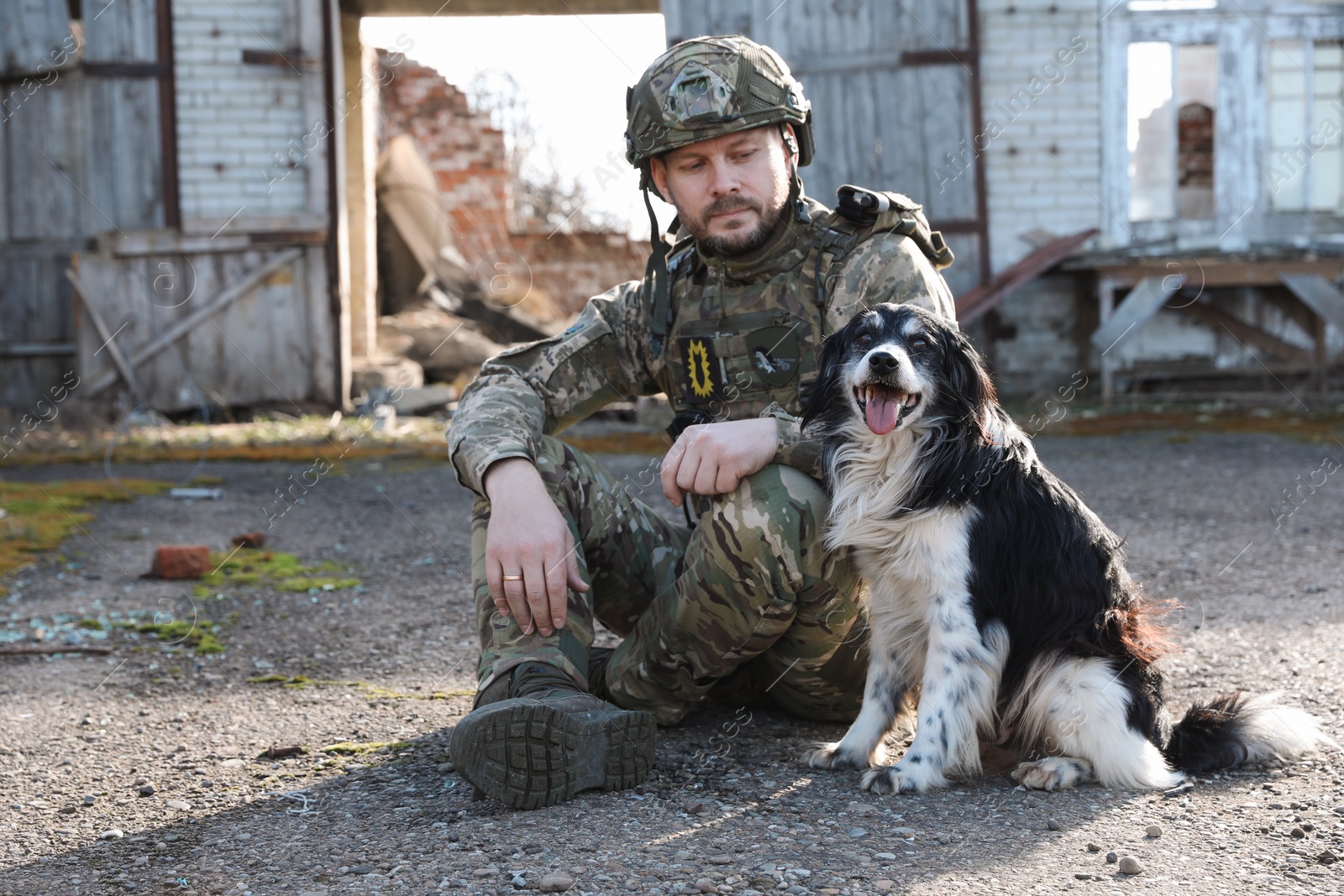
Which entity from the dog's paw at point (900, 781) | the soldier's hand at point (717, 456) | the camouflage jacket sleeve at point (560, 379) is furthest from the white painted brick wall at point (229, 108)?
the dog's paw at point (900, 781)

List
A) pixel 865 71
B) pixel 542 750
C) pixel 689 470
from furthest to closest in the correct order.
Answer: pixel 865 71 < pixel 689 470 < pixel 542 750

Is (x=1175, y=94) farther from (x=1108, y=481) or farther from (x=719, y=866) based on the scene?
(x=719, y=866)

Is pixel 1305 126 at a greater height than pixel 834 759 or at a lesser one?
greater

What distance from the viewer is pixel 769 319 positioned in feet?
10.7

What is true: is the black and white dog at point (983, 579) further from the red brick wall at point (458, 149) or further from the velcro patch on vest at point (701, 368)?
the red brick wall at point (458, 149)

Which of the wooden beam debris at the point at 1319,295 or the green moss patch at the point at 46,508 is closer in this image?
the green moss patch at the point at 46,508

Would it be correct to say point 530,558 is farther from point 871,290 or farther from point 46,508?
point 46,508

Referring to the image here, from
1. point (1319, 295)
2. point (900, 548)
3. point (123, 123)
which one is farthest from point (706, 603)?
point (123, 123)

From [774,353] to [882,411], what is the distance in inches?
24.7

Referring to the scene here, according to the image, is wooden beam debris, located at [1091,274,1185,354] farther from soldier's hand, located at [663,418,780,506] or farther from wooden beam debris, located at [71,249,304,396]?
soldier's hand, located at [663,418,780,506]

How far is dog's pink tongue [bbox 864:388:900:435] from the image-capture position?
2.68 meters

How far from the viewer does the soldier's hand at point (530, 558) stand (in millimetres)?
2832

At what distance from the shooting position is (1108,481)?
7324 mm

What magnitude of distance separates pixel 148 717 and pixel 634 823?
5.55 ft
